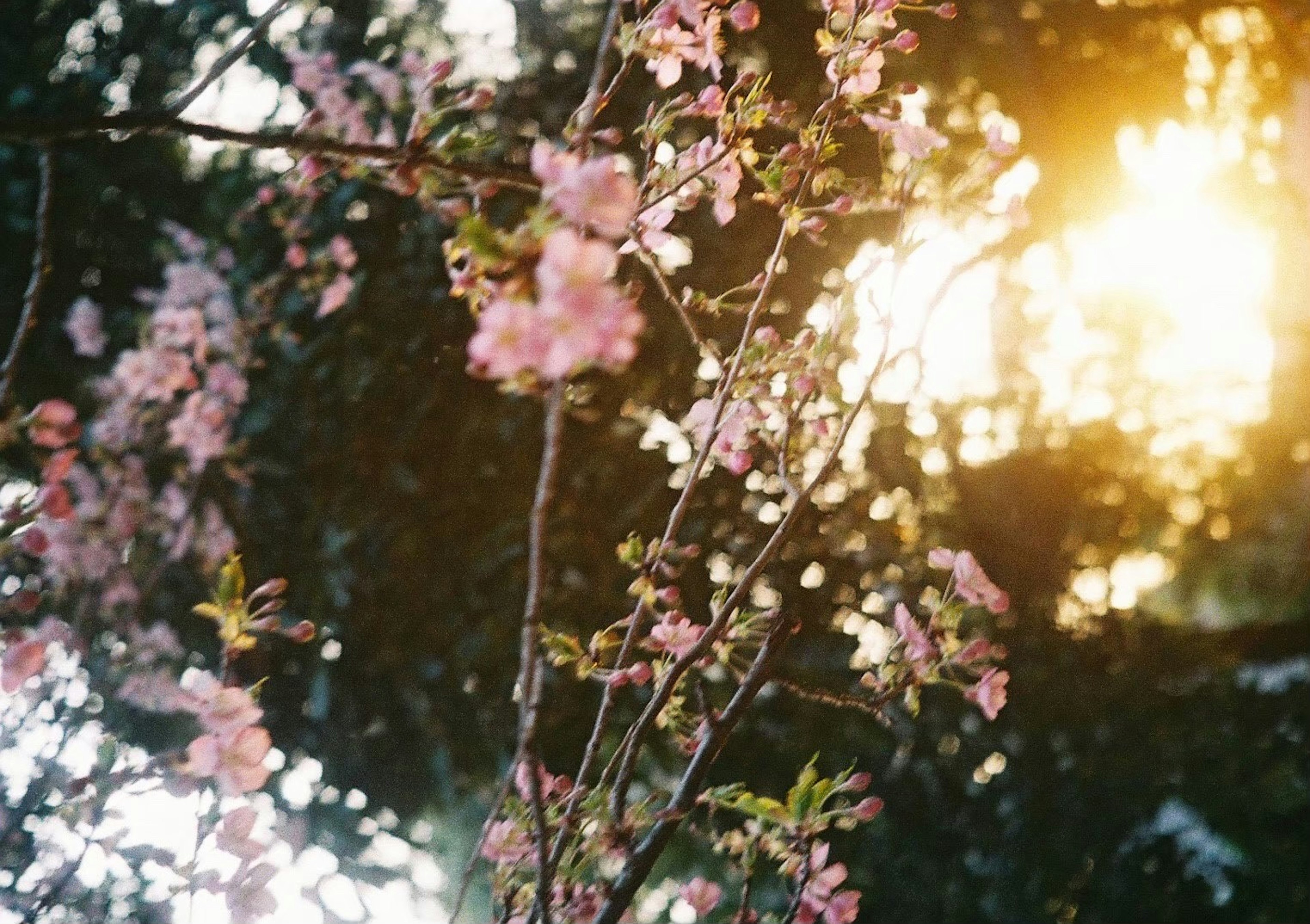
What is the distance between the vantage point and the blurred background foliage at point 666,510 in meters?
1.89

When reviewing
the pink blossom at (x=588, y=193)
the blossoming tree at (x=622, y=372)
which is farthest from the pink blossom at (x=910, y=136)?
the pink blossom at (x=588, y=193)

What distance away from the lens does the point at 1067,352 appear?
237 cm

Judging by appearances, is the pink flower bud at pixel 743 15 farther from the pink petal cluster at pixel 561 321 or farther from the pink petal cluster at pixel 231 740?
the pink petal cluster at pixel 231 740

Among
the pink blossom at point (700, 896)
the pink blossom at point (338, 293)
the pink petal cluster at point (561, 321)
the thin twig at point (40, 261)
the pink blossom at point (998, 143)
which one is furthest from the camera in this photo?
the pink blossom at point (338, 293)

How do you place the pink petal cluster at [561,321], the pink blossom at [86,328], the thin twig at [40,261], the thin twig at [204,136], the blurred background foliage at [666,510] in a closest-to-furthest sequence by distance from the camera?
the pink petal cluster at [561,321], the thin twig at [204,136], the thin twig at [40,261], the blurred background foliage at [666,510], the pink blossom at [86,328]

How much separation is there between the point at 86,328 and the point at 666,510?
1556 millimetres

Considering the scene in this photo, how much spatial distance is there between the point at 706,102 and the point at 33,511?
795 mm

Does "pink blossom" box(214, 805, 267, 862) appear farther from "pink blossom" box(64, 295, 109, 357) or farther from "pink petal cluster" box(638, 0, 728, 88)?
"pink blossom" box(64, 295, 109, 357)

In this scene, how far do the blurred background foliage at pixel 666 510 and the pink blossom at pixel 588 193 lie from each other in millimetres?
1188

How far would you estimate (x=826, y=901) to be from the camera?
1.01 metres

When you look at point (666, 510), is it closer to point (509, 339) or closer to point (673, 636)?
point (673, 636)

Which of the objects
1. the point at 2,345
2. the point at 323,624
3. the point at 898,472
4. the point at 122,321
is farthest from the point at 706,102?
the point at 2,345

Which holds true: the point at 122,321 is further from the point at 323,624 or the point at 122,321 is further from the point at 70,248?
the point at 323,624

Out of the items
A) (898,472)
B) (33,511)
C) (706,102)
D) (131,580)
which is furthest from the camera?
(131,580)
